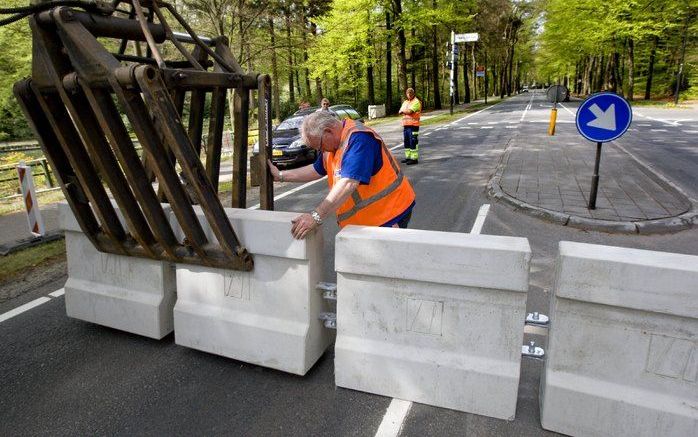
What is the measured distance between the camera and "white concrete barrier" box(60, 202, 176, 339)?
3547mm

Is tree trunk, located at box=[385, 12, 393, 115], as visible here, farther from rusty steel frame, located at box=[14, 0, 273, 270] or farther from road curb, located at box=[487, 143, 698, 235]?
rusty steel frame, located at box=[14, 0, 273, 270]

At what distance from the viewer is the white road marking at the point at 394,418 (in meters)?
2.60

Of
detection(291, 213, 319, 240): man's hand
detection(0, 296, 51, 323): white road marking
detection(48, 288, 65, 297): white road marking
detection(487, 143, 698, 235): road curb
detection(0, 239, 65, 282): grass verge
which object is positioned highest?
detection(291, 213, 319, 240): man's hand

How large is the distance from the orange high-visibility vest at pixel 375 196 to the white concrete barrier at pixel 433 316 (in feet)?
1.19

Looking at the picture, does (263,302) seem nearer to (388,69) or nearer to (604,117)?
(604,117)

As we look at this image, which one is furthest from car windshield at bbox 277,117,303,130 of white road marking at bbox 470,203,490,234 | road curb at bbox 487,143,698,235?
road curb at bbox 487,143,698,235

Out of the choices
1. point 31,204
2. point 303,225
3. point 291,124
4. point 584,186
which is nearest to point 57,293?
point 31,204

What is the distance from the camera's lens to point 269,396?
9.68 ft

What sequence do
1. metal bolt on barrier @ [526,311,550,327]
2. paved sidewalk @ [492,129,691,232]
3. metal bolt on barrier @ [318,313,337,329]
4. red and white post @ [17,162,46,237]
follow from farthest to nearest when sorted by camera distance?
paved sidewalk @ [492,129,691,232]
red and white post @ [17,162,46,237]
metal bolt on barrier @ [318,313,337,329]
metal bolt on barrier @ [526,311,550,327]

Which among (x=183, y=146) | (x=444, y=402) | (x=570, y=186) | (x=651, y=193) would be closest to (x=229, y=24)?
(x=570, y=186)

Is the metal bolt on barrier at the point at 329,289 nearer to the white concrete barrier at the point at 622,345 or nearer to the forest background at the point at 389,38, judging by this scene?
the white concrete barrier at the point at 622,345

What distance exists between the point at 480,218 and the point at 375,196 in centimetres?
432

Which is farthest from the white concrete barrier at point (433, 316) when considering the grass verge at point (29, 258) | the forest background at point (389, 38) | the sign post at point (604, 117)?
the forest background at point (389, 38)

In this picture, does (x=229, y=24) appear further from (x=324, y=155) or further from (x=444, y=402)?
(x=444, y=402)
